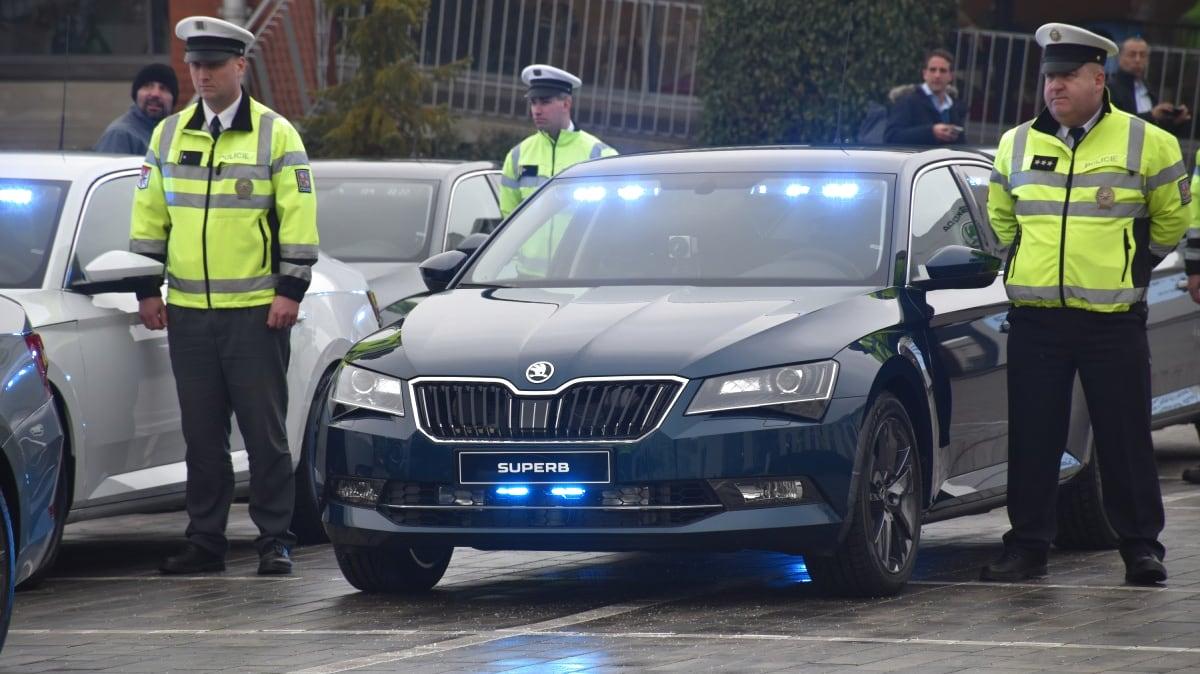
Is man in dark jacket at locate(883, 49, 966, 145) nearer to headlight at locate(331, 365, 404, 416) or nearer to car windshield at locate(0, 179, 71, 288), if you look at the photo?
car windshield at locate(0, 179, 71, 288)

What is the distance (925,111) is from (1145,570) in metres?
7.98

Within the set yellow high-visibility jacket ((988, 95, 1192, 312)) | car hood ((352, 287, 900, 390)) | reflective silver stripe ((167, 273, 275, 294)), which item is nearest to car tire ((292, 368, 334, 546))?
reflective silver stripe ((167, 273, 275, 294))

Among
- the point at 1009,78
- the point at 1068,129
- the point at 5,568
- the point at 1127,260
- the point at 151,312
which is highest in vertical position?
the point at 1068,129

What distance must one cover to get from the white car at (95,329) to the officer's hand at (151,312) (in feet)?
0.33

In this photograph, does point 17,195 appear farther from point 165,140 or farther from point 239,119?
point 239,119

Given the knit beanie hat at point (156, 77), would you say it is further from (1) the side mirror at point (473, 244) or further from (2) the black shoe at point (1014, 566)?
(2) the black shoe at point (1014, 566)

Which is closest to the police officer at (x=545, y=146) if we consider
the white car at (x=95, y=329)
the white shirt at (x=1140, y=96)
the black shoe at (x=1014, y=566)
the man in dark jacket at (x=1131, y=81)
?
the white car at (x=95, y=329)

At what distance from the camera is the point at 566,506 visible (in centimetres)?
792

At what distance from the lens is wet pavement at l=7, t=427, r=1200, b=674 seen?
7.08 m

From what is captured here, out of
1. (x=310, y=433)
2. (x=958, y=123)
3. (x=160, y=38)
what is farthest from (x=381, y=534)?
(x=160, y=38)

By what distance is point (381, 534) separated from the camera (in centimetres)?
817

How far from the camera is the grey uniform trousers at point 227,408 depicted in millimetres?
9523

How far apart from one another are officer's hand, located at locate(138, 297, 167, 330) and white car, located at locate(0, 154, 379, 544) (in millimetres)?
99

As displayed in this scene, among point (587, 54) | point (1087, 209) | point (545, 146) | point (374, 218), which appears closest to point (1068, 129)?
point (1087, 209)
